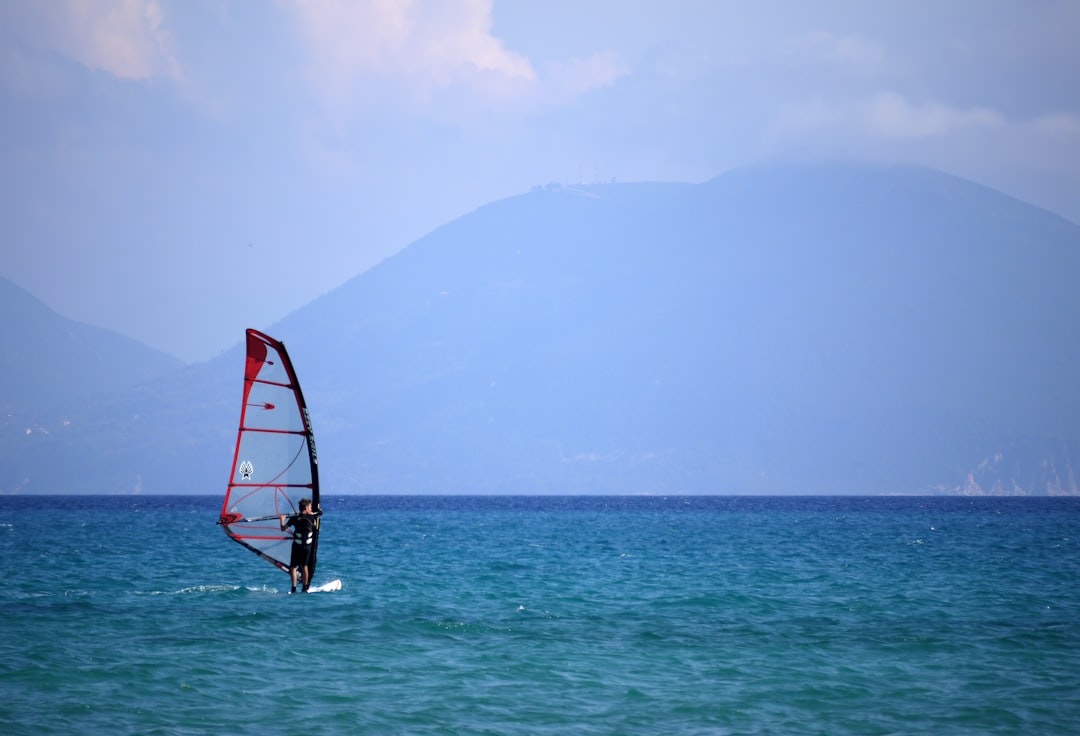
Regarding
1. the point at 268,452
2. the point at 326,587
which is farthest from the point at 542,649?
the point at 326,587

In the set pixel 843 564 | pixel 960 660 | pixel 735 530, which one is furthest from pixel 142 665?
pixel 735 530

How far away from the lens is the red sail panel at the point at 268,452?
26.0 metres

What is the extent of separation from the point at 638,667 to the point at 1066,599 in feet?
50.3

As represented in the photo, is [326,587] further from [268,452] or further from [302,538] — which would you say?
[268,452]

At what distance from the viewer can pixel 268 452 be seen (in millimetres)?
26719

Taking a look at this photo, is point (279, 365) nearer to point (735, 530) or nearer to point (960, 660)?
point (960, 660)

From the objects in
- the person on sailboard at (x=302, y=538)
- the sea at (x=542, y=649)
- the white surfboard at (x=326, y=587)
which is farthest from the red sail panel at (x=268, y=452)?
the white surfboard at (x=326, y=587)

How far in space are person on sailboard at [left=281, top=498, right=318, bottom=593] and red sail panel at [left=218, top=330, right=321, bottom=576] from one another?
0.17 meters

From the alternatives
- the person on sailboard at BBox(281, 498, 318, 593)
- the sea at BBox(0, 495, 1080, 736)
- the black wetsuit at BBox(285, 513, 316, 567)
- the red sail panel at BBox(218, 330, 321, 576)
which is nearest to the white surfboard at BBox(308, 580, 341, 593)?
the sea at BBox(0, 495, 1080, 736)

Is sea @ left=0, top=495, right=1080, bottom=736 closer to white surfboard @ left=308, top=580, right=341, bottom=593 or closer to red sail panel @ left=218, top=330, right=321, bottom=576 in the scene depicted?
white surfboard @ left=308, top=580, right=341, bottom=593

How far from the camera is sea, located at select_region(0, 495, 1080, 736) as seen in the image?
17625mm

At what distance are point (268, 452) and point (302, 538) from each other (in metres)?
2.75

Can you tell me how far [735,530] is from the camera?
77938 millimetres

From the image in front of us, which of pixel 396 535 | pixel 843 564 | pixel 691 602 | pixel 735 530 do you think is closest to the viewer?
pixel 691 602
